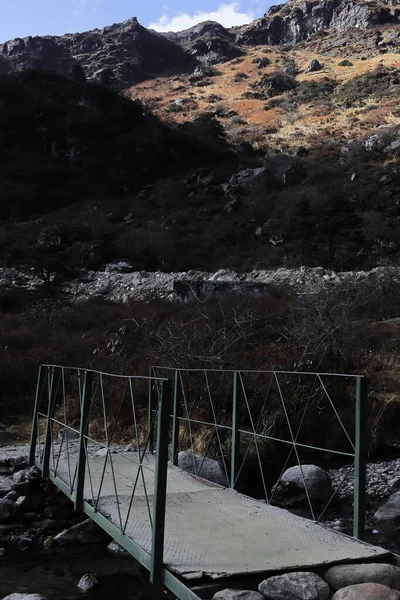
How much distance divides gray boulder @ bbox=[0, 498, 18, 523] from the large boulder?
10.00 feet

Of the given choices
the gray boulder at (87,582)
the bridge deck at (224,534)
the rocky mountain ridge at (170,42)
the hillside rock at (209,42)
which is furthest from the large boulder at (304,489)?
the hillside rock at (209,42)

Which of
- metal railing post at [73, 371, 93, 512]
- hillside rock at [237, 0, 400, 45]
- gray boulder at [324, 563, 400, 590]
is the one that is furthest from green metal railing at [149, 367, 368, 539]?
hillside rock at [237, 0, 400, 45]

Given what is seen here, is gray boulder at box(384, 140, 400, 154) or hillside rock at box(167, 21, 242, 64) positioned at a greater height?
hillside rock at box(167, 21, 242, 64)

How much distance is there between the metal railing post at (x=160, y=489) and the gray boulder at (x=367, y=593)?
3.38 ft

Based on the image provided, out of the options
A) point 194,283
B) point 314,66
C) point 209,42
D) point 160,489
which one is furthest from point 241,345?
point 209,42

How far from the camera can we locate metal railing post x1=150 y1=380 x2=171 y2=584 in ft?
11.2

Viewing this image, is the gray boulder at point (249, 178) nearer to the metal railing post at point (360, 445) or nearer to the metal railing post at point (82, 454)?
the metal railing post at point (82, 454)

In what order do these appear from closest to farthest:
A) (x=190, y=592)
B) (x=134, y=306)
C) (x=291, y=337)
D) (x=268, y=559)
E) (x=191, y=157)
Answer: (x=190, y=592)
(x=268, y=559)
(x=291, y=337)
(x=134, y=306)
(x=191, y=157)

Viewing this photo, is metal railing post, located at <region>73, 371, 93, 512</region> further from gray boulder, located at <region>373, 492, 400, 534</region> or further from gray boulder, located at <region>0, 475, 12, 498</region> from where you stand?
gray boulder, located at <region>373, 492, 400, 534</region>

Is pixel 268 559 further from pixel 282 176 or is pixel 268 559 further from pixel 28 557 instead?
pixel 282 176

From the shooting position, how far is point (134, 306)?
1611cm

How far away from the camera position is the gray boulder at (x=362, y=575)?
3346 mm

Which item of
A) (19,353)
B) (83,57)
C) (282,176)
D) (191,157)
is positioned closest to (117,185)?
(191,157)

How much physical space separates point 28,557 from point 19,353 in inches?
283
